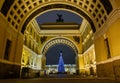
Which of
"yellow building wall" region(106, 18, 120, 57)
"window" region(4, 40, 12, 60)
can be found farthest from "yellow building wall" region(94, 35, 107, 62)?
"window" region(4, 40, 12, 60)

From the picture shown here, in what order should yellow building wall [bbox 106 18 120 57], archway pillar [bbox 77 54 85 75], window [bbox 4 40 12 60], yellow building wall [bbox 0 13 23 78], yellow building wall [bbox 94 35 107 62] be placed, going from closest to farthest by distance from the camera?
1. yellow building wall [bbox 106 18 120 57]
2. yellow building wall [bbox 0 13 23 78]
3. window [bbox 4 40 12 60]
4. yellow building wall [bbox 94 35 107 62]
5. archway pillar [bbox 77 54 85 75]

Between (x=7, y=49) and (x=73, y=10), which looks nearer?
(x=7, y=49)

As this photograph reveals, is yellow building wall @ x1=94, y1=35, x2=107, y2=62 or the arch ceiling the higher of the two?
the arch ceiling

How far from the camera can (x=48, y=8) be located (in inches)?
677

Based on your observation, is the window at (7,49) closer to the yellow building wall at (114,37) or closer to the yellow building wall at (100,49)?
the yellow building wall at (100,49)

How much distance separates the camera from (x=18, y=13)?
49.3 feet

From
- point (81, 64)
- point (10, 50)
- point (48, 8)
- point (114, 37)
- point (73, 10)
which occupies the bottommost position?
point (81, 64)

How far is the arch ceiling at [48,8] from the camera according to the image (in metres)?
13.0

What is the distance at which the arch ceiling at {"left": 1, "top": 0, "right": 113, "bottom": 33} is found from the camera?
42.8 ft

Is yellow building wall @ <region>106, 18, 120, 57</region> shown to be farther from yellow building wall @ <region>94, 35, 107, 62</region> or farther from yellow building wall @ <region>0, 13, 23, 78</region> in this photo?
yellow building wall @ <region>0, 13, 23, 78</region>

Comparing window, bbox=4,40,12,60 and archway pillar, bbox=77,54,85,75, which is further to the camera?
archway pillar, bbox=77,54,85,75

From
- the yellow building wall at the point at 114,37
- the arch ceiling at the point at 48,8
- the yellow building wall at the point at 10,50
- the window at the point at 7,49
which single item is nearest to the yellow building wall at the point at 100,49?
the arch ceiling at the point at 48,8

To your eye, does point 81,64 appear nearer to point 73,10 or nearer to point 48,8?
point 73,10

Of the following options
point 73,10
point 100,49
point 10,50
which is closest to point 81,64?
point 100,49
